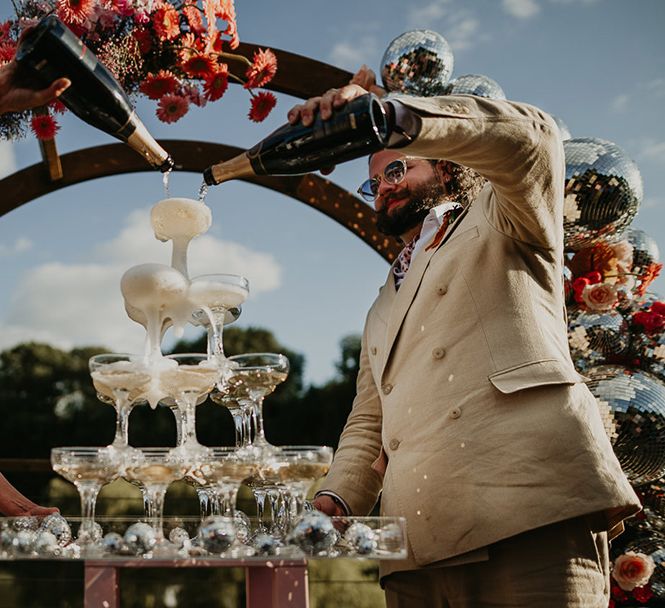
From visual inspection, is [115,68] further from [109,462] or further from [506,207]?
[109,462]

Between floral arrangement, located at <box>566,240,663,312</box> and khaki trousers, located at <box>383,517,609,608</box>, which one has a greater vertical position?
floral arrangement, located at <box>566,240,663,312</box>

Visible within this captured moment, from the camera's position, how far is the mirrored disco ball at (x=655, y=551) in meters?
3.15

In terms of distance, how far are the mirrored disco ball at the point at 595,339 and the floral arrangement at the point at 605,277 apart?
2.0 inches

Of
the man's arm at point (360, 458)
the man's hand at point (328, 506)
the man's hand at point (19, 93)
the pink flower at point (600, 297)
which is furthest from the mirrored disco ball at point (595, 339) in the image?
the man's hand at point (19, 93)

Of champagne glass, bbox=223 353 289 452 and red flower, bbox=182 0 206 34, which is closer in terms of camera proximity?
champagne glass, bbox=223 353 289 452

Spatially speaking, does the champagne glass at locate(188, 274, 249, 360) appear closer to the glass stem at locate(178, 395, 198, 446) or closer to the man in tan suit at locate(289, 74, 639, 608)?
the glass stem at locate(178, 395, 198, 446)

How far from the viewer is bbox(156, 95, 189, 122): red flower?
2697 mm

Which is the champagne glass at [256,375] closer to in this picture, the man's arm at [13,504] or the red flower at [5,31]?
the man's arm at [13,504]

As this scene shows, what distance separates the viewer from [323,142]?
1.33 meters

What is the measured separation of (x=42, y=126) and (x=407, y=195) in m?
1.40

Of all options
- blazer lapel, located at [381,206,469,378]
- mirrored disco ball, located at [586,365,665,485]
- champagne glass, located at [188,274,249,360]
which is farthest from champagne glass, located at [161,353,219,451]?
mirrored disco ball, located at [586,365,665,485]

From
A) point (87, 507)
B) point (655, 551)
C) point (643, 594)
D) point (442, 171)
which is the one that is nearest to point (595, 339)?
point (655, 551)

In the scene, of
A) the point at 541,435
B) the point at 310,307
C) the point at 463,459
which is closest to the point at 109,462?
the point at 463,459

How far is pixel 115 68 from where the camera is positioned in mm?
2541
